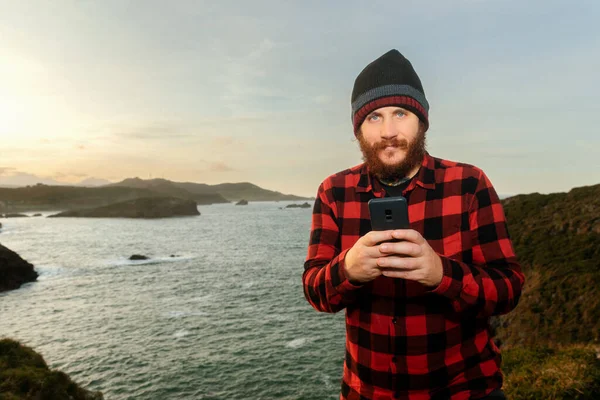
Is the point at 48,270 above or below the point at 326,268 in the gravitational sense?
below

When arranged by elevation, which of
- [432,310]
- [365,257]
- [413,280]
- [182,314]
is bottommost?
[182,314]

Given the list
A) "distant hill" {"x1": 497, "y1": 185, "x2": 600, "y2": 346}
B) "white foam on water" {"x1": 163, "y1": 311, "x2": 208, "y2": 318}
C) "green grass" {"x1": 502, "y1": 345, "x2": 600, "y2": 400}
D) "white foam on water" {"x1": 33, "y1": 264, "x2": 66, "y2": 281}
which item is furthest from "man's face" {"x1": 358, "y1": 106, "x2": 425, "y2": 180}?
"white foam on water" {"x1": 33, "y1": 264, "x2": 66, "y2": 281}

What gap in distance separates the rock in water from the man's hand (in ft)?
214

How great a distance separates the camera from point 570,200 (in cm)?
3028

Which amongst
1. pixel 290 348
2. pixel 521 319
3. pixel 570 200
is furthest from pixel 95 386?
pixel 570 200

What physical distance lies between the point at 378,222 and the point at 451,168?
39.2 inches

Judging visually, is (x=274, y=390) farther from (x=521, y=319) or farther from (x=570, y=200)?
(x=570, y=200)

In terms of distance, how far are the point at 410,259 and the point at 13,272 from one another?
224 ft

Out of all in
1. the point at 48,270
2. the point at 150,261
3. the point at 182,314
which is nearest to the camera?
the point at 182,314

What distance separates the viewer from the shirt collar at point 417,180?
2.58 meters

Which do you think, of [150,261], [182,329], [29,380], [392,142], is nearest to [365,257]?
[392,142]

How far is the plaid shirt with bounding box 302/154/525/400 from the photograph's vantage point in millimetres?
2293

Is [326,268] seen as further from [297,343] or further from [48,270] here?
[48,270]

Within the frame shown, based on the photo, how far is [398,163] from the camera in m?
2.50
